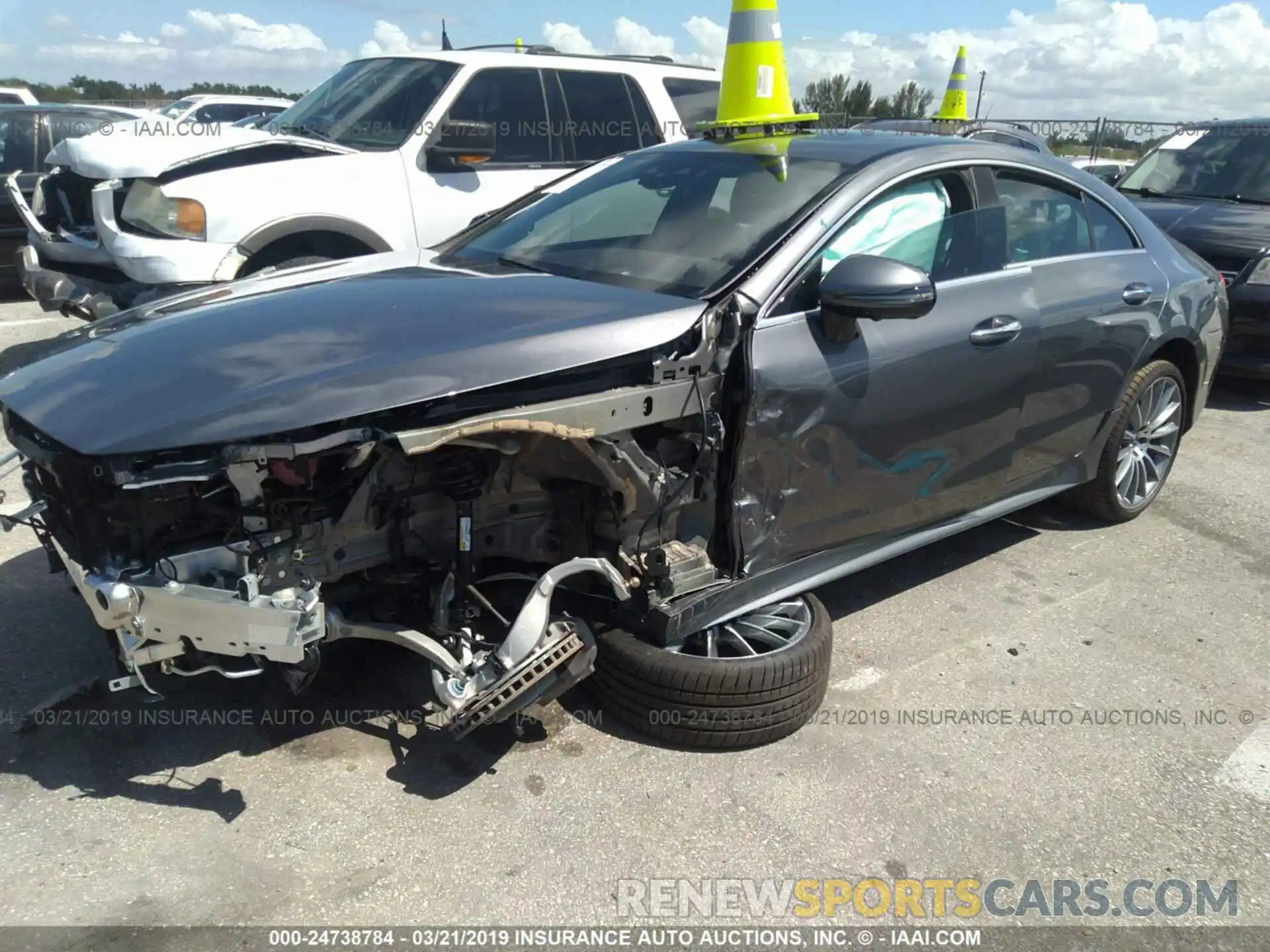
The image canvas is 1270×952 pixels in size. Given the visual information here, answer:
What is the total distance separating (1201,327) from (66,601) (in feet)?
16.7

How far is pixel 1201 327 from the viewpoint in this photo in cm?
470

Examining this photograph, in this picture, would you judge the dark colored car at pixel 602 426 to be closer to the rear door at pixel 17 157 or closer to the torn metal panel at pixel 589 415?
the torn metal panel at pixel 589 415

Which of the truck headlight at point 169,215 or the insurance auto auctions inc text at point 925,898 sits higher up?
the truck headlight at point 169,215

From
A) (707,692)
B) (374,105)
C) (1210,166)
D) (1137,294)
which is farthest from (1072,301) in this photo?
(1210,166)

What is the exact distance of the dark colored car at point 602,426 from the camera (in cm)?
235

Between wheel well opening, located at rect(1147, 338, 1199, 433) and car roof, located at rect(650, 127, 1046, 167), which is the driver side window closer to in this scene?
car roof, located at rect(650, 127, 1046, 167)

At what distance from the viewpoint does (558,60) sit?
21.8 feet

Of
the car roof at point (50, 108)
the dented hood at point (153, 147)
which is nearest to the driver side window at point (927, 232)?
the dented hood at point (153, 147)

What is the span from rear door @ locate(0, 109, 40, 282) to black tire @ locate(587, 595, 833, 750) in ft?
25.6

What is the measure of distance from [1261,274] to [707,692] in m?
6.03

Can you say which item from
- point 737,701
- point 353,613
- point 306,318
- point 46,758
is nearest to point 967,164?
point 737,701

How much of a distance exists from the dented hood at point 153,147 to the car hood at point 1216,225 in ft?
19.4

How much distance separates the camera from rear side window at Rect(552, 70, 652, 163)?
670cm

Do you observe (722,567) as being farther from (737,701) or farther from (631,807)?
(631,807)
